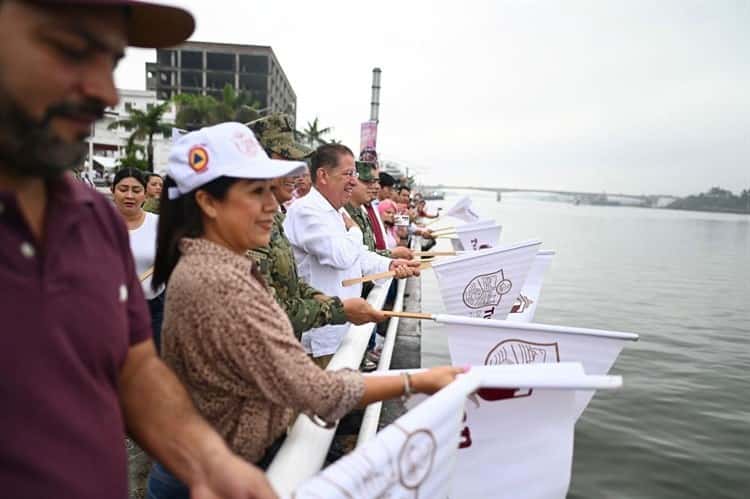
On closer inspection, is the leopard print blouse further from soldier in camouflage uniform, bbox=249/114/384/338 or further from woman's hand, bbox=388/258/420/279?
woman's hand, bbox=388/258/420/279

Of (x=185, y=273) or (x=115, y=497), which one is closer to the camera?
(x=115, y=497)

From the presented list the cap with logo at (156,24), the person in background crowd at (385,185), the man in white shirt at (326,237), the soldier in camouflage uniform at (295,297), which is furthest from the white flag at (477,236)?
the cap with logo at (156,24)

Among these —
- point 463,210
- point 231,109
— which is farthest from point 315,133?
point 463,210

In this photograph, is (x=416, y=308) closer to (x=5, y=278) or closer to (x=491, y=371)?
(x=491, y=371)

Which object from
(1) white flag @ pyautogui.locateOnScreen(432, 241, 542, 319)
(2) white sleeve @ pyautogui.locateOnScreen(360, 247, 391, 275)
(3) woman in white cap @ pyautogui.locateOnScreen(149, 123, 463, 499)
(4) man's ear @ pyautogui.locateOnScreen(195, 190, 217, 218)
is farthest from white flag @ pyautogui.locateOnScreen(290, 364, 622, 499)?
(2) white sleeve @ pyautogui.locateOnScreen(360, 247, 391, 275)

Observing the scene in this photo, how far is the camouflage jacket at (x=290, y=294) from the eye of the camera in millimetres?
2521

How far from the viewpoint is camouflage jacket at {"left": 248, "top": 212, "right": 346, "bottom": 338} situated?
2521 mm

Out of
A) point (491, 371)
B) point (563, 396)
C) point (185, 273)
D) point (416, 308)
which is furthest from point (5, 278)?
point (416, 308)

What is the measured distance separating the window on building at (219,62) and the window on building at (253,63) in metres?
1.30

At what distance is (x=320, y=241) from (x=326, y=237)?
0.17 feet

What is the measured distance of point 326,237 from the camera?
3637mm

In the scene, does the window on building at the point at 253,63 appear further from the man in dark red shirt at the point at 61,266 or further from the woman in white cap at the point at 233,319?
the man in dark red shirt at the point at 61,266

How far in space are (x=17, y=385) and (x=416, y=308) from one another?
7682mm

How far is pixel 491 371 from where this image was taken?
1.72m
